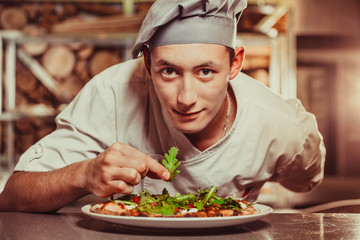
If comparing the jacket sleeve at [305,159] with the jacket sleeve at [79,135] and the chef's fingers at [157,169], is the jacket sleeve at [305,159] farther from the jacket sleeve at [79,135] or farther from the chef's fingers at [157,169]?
the chef's fingers at [157,169]

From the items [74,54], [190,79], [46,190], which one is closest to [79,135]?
[46,190]

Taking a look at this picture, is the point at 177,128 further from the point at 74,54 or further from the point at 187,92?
the point at 74,54

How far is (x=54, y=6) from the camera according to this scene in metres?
4.52

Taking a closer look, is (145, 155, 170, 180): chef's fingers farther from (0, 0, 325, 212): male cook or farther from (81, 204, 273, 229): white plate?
(81, 204, 273, 229): white plate

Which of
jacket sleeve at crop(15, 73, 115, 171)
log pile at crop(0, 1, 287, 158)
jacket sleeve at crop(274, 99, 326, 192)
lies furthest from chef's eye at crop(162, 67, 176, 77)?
log pile at crop(0, 1, 287, 158)

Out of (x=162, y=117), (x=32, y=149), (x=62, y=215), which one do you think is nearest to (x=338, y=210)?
(x=162, y=117)

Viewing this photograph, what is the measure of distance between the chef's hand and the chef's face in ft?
0.68

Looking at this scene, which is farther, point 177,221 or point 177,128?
point 177,128

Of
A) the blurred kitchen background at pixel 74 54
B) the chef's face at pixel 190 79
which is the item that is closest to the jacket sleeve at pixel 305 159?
the chef's face at pixel 190 79

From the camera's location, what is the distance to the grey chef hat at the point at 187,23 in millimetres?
1360

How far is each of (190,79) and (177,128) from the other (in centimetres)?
16

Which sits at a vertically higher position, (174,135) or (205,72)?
(205,72)

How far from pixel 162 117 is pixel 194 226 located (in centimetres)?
74

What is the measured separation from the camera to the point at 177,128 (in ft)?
4.58
